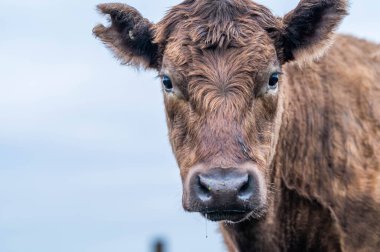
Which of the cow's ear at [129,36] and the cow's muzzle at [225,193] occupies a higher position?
the cow's ear at [129,36]

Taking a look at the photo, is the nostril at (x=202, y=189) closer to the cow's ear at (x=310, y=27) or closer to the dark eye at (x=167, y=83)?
the dark eye at (x=167, y=83)

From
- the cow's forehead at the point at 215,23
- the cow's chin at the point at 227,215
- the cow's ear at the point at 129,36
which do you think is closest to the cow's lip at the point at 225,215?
the cow's chin at the point at 227,215

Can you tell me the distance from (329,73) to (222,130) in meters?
2.45

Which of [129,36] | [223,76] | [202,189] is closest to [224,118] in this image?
[223,76]

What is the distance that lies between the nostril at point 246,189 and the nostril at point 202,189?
0.27 m

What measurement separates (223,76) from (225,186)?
1.33m

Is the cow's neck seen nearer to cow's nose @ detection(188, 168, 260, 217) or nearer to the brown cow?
the brown cow

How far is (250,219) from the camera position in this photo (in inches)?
439

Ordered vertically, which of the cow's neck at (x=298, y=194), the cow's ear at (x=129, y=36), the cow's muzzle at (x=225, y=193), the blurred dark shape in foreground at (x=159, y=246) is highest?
the cow's ear at (x=129, y=36)

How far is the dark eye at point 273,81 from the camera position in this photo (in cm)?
1058

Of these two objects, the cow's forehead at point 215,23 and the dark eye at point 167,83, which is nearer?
the cow's forehead at point 215,23

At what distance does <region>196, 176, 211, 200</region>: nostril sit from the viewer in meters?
9.43

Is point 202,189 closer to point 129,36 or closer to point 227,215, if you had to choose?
point 227,215

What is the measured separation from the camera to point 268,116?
10.6 m
